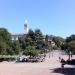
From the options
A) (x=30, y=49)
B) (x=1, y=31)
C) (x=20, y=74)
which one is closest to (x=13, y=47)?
(x=1, y=31)

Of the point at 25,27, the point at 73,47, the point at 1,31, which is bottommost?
the point at 73,47

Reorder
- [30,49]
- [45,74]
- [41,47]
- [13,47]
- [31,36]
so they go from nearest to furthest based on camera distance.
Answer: [45,74] < [30,49] < [13,47] < [41,47] < [31,36]

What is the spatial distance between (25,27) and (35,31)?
171 ft

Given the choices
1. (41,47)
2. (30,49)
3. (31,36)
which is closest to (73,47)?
(30,49)

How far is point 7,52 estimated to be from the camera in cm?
8638

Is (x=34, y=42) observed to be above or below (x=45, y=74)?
above

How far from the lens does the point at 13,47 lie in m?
94.4

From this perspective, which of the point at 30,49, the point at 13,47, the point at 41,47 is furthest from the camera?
the point at 41,47

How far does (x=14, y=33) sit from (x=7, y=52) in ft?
351

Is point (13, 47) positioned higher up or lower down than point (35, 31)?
lower down

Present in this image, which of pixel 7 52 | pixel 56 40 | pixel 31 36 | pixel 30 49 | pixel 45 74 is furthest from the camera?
pixel 56 40

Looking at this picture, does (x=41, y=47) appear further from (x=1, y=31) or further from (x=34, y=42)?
(x=1, y=31)

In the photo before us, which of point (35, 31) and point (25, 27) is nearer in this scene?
point (35, 31)

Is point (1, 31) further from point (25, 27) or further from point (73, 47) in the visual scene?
point (25, 27)
